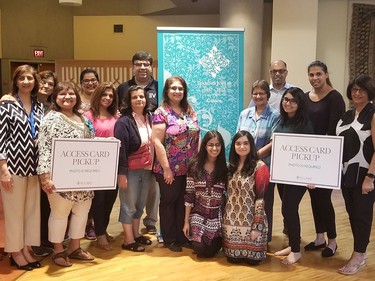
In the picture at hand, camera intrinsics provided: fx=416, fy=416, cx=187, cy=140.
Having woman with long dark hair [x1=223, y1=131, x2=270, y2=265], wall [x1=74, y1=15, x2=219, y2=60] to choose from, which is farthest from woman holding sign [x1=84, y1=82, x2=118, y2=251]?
wall [x1=74, y1=15, x2=219, y2=60]

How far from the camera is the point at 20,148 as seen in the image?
2.78 m

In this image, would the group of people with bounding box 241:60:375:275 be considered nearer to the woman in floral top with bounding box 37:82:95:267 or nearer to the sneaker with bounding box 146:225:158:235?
the sneaker with bounding box 146:225:158:235

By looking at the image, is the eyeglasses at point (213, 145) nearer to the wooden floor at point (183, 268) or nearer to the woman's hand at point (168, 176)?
the woman's hand at point (168, 176)

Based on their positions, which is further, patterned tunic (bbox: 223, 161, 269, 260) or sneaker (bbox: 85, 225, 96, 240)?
sneaker (bbox: 85, 225, 96, 240)

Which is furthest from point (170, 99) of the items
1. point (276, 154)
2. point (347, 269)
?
point (347, 269)

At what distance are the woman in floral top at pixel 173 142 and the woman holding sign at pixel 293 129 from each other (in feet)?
2.24

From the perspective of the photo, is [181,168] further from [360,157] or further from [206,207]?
[360,157]

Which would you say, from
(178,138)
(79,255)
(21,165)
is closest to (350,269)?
(178,138)

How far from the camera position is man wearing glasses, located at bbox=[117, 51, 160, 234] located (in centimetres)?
368

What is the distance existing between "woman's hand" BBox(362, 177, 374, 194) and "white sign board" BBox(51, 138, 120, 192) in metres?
1.73

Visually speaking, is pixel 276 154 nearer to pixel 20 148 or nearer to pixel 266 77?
pixel 20 148

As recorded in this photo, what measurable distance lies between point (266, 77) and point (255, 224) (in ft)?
16.7

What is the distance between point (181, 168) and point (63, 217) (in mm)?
943

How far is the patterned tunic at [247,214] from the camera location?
302cm
